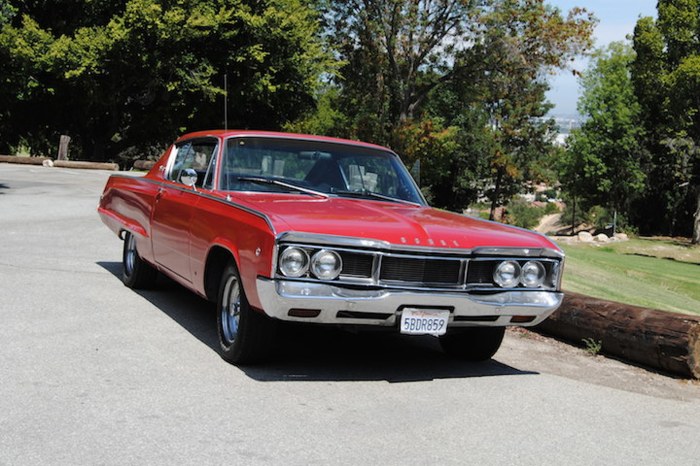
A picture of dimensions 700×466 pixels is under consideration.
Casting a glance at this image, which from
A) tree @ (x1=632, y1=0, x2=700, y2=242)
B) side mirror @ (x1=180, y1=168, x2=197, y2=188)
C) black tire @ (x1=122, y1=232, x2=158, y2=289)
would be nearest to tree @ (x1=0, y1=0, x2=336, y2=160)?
tree @ (x1=632, y1=0, x2=700, y2=242)

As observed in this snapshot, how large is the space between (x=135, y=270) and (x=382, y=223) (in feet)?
12.4

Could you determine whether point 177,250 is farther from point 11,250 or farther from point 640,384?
point 11,250

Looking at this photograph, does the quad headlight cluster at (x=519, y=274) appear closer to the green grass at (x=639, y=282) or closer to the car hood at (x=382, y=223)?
the car hood at (x=382, y=223)

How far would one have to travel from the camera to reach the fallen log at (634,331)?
693cm

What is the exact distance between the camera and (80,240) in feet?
41.2

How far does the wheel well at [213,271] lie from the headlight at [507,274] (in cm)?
205

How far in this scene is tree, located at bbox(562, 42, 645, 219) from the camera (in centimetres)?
6072

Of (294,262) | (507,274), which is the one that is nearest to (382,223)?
(294,262)

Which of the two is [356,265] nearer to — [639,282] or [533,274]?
[533,274]

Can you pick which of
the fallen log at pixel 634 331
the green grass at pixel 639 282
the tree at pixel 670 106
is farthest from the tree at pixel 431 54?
the fallen log at pixel 634 331

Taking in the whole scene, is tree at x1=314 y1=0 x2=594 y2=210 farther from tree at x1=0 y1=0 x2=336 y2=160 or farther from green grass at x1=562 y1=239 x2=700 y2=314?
green grass at x1=562 y1=239 x2=700 y2=314

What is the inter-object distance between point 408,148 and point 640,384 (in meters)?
30.0

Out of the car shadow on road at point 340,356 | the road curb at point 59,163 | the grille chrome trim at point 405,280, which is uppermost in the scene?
the grille chrome trim at point 405,280

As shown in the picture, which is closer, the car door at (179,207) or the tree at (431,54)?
the car door at (179,207)
